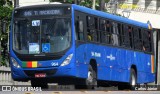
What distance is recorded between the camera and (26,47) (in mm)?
21562

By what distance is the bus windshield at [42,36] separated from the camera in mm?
21094

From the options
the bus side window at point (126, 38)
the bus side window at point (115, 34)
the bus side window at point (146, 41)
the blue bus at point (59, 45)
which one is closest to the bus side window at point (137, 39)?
the bus side window at point (146, 41)

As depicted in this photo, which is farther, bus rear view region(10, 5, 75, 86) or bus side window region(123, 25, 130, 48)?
bus side window region(123, 25, 130, 48)

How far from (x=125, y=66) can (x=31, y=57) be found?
6.42 metres

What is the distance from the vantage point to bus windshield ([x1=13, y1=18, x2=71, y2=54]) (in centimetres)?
2109

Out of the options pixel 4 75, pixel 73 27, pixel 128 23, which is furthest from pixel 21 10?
pixel 4 75

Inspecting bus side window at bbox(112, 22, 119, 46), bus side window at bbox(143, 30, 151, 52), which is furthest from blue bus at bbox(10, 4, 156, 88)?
bus side window at bbox(143, 30, 151, 52)

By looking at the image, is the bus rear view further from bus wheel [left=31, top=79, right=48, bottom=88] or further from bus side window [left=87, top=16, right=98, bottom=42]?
bus side window [left=87, top=16, right=98, bottom=42]

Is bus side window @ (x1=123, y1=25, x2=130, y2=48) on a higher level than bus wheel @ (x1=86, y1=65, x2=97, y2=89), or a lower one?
higher

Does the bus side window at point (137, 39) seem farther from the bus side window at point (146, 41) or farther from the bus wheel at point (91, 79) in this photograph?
the bus wheel at point (91, 79)

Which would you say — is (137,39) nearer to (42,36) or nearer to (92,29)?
(92,29)

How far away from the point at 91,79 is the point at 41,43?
2.64 m

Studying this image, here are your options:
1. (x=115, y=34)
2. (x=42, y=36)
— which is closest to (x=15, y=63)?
(x=42, y=36)

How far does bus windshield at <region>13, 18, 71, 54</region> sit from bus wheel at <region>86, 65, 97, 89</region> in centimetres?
A: 198
